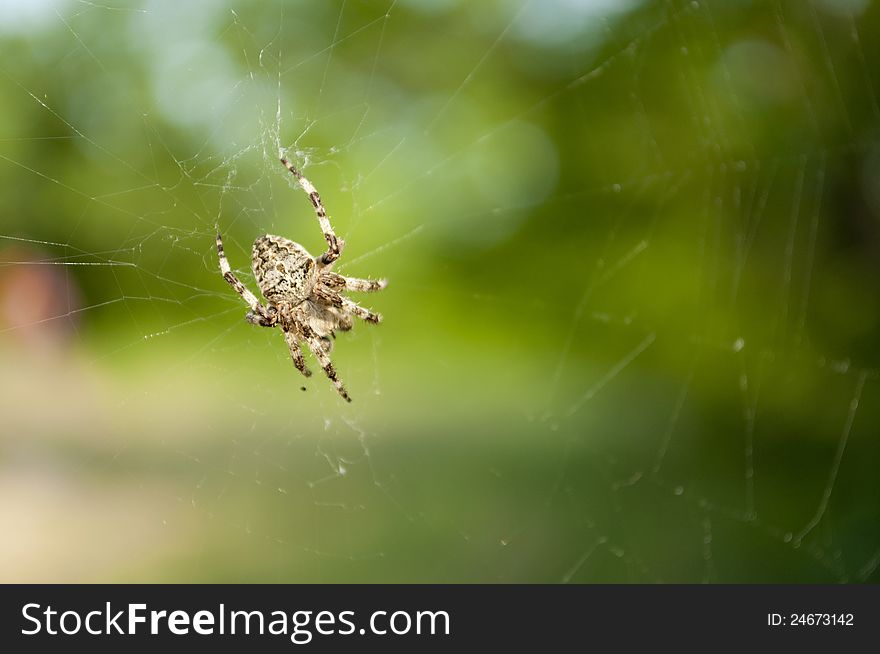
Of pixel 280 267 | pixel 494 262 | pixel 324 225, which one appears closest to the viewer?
pixel 280 267

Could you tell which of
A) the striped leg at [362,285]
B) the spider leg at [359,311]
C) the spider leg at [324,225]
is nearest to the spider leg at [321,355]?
the spider leg at [359,311]

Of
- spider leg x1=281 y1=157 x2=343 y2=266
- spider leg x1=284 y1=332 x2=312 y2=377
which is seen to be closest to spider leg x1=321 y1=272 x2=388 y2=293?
spider leg x1=281 y1=157 x2=343 y2=266

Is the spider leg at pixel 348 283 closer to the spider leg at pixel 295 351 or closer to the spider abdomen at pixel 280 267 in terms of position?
the spider abdomen at pixel 280 267

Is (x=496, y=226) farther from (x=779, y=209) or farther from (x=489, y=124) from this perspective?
(x=779, y=209)

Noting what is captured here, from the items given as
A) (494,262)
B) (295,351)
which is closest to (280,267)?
(295,351)

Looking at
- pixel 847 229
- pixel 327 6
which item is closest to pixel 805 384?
pixel 847 229

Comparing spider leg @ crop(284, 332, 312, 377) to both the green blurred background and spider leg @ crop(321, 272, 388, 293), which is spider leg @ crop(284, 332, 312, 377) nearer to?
spider leg @ crop(321, 272, 388, 293)

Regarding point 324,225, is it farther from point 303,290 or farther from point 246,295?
point 246,295
